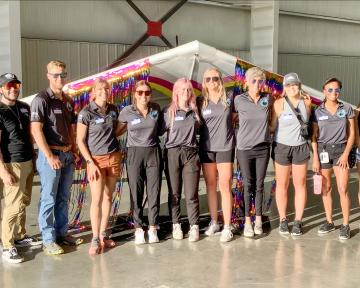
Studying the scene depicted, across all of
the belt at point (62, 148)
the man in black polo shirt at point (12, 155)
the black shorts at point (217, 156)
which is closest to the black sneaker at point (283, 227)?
the black shorts at point (217, 156)

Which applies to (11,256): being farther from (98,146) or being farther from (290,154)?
(290,154)

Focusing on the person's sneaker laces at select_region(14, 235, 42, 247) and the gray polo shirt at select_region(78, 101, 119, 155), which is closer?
the gray polo shirt at select_region(78, 101, 119, 155)

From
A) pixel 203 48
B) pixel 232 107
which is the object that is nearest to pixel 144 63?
pixel 203 48

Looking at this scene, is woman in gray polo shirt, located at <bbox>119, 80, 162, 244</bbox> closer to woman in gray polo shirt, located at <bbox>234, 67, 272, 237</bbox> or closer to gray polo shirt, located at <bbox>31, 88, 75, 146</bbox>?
gray polo shirt, located at <bbox>31, 88, 75, 146</bbox>

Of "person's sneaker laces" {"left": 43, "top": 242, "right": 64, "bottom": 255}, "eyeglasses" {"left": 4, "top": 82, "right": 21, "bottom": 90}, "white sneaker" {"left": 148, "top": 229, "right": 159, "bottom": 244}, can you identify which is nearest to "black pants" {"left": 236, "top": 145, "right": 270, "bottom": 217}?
"white sneaker" {"left": 148, "top": 229, "right": 159, "bottom": 244}

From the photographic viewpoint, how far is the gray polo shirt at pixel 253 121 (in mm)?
4461

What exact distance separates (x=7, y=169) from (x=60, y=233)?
0.88m

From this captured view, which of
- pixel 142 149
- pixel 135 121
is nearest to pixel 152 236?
pixel 142 149

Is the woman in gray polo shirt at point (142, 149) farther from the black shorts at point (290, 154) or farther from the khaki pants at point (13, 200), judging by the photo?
the black shorts at point (290, 154)

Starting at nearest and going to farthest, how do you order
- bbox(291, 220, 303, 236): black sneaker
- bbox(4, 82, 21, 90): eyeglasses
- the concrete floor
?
the concrete floor, bbox(4, 82, 21, 90): eyeglasses, bbox(291, 220, 303, 236): black sneaker

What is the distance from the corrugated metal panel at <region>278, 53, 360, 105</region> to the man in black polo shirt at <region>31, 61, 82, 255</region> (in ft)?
38.9

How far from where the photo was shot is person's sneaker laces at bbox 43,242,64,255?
4.22 metres

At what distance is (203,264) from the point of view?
13.1 ft

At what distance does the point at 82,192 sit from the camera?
16.5ft
